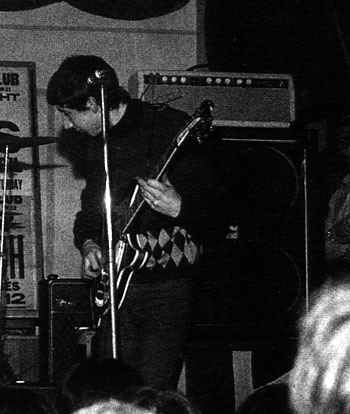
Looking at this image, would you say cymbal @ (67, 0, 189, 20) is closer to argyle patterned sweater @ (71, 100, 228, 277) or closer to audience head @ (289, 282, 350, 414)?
argyle patterned sweater @ (71, 100, 228, 277)

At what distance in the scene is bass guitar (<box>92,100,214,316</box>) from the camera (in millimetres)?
2314

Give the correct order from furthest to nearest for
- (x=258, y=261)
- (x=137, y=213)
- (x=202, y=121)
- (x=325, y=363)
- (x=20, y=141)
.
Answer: (x=258, y=261) → (x=20, y=141) → (x=137, y=213) → (x=202, y=121) → (x=325, y=363)

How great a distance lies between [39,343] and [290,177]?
127 cm

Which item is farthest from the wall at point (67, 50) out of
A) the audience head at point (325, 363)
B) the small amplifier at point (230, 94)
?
the audience head at point (325, 363)

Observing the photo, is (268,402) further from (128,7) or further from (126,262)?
(128,7)

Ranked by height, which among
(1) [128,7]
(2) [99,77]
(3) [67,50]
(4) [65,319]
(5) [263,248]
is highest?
(1) [128,7]

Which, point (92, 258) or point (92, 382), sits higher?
point (92, 258)

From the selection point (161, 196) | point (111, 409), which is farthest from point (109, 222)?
point (111, 409)

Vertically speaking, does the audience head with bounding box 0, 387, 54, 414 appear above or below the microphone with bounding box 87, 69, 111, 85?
below

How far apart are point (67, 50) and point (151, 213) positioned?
2.10 meters

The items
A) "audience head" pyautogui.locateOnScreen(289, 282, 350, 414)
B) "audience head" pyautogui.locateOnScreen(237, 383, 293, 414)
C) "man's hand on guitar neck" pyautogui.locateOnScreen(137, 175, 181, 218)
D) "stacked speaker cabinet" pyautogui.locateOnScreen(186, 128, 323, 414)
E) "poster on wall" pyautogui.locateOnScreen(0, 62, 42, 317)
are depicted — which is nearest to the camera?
"audience head" pyautogui.locateOnScreen(289, 282, 350, 414)

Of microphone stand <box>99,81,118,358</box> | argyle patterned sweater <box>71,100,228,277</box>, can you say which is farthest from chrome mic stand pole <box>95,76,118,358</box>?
argyle patterned sweater <box>71,100,228,277</box>

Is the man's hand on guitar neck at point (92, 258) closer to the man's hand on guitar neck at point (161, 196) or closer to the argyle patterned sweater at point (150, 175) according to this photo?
the argyle patterned sweater at point (150, 175)

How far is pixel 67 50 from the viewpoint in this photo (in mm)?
4336
